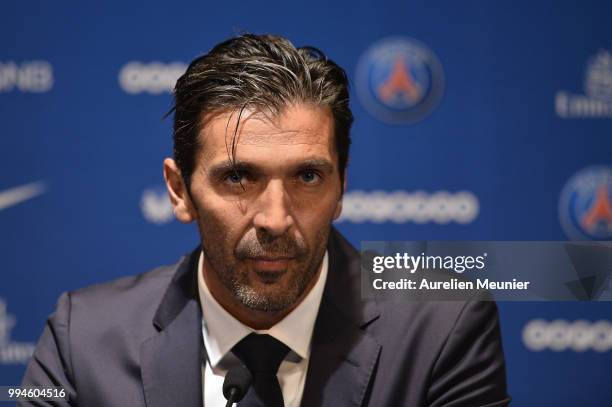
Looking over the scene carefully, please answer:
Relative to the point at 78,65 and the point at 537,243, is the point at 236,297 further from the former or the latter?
the point at 78,65

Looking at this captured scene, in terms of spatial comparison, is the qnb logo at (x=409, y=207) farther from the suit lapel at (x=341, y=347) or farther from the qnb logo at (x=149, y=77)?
the qnb logo at (x=149, y=77)

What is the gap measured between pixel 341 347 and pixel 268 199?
0.35 m

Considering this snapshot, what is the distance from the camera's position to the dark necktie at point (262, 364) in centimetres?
147

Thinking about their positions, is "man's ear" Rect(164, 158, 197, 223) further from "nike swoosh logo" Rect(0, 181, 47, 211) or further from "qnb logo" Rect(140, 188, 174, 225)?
"nike swoosh logo" Rect(0, 181, 47, 211)

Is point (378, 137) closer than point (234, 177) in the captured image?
No

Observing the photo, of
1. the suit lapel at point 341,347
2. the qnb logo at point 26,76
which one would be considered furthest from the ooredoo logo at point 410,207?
the qnb logo at point 26,76

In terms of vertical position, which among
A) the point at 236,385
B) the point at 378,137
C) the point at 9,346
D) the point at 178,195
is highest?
the point at 378,137

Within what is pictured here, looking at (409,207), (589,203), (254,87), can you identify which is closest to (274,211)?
(254,87)

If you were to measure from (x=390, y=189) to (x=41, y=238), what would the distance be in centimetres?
93

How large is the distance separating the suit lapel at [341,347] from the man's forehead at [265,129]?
32cm

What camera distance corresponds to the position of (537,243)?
5.79 feet

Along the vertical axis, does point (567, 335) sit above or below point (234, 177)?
below

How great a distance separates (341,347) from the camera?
1.56 meters

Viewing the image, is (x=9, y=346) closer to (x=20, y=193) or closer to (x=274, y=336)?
(x=20, y=193)
